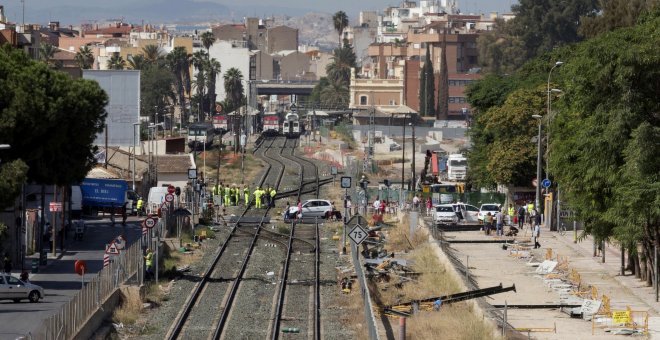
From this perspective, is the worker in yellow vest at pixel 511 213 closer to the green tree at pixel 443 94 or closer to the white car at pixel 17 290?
the white car at pixel 17 290

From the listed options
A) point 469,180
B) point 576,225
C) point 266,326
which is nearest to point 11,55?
point 266,326

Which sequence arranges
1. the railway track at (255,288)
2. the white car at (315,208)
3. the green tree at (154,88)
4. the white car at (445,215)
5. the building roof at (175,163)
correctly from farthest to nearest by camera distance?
the green tree at (154,88) → the building roof at (175,163) → the white car at (315,208) → the white car at (445,215) → the railway track at (255,288)

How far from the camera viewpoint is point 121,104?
87500 millimetres

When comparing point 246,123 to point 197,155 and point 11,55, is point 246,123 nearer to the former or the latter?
point 197,155

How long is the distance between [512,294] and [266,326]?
8673 mm

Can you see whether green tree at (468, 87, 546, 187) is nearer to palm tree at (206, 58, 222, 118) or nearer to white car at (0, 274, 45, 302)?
white car at (0, 274, 45, 302)

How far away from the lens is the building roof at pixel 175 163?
85625 millimetres

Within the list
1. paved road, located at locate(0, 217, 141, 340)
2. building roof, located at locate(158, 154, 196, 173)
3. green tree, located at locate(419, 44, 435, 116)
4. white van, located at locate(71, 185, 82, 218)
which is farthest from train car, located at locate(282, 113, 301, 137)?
white van, located at locate(71, 185, 82, 218)

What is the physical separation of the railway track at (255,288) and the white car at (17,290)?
12.3ft

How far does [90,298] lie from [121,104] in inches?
2206

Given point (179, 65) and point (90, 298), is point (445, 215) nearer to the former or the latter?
point (90, 298)

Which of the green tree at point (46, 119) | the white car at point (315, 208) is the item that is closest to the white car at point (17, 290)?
the green tree at point (46, 119)

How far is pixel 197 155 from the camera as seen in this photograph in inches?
4466

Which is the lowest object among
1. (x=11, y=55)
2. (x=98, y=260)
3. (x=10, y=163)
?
(x=98, y=260)
